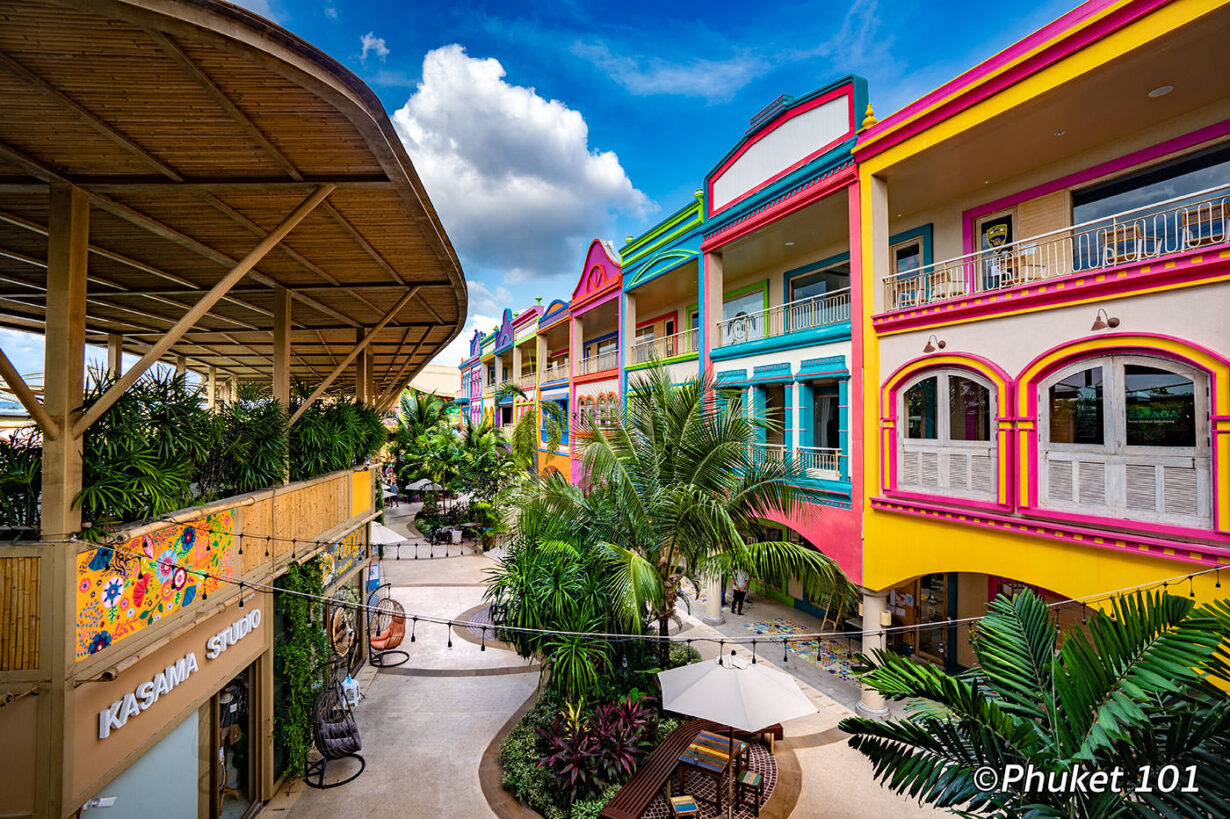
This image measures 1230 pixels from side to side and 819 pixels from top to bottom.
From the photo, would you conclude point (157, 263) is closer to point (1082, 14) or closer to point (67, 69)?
point (67, 69)

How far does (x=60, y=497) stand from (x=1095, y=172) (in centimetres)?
1429

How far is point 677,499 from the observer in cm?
862

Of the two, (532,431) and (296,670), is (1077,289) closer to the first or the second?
(296,670)

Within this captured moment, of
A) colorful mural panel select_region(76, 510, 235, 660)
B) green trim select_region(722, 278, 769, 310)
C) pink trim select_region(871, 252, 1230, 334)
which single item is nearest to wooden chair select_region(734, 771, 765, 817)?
colorful mural panel select_region(76, 510, 235, 660)

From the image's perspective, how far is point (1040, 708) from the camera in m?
4.25

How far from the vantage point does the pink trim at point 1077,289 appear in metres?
6.58

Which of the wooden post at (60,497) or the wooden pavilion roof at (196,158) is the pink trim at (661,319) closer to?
the wooden pavilion roof at (196,158)

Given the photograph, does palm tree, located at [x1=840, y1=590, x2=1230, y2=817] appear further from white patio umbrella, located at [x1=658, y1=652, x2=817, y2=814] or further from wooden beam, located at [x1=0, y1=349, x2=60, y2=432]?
wooden beam, located at [x1=0, y1=349, x2=60, y2=432]

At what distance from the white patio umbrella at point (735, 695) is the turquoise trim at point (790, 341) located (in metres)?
6.68

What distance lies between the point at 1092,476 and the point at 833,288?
26.7 ft

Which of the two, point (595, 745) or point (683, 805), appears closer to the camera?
point (683, 805)

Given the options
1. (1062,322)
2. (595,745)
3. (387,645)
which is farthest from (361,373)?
(1062,322)

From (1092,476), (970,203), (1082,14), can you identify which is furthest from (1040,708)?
(970,203)

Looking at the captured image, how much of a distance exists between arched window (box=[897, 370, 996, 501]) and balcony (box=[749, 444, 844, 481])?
1.72 metres
